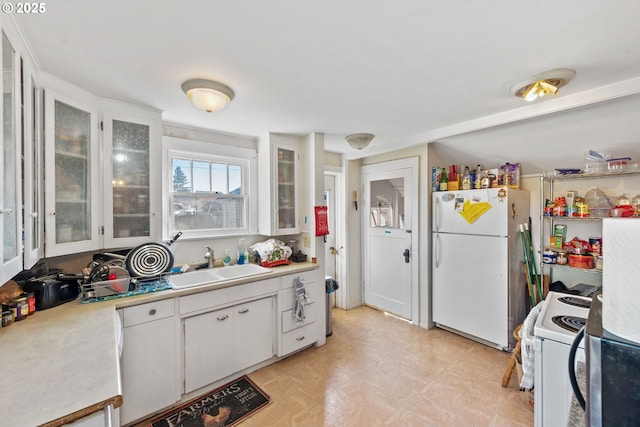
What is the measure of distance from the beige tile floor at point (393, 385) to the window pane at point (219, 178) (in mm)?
1836

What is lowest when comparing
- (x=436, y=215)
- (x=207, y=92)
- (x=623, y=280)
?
(x=623, y=280)

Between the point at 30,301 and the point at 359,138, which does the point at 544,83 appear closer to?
the point at 359,138

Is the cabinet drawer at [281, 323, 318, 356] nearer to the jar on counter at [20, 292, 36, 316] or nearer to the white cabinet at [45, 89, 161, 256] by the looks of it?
the white cabinet at [45, 89, 161, 256]

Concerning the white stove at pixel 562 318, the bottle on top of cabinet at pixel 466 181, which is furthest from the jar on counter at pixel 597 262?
the bottle on top of cabinet at pixel 466 181

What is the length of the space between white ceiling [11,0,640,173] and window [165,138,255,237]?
409 mm

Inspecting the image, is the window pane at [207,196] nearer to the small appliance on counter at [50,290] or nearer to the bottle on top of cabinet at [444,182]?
the small appliance on counter at [50,290]

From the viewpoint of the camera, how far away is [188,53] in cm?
146

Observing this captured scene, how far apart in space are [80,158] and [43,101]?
1.24 feet

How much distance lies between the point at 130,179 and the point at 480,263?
332 centimetres

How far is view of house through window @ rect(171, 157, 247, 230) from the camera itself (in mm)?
2740

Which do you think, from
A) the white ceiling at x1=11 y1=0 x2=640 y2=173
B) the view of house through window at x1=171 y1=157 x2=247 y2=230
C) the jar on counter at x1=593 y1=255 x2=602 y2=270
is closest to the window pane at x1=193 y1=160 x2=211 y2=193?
the view of house through window at x1=171 y1=157 x2=247 y2=230

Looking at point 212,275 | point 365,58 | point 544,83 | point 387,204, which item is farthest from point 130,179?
point 544,83

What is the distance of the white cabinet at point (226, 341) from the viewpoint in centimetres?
211

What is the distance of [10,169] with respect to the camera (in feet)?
3.90
